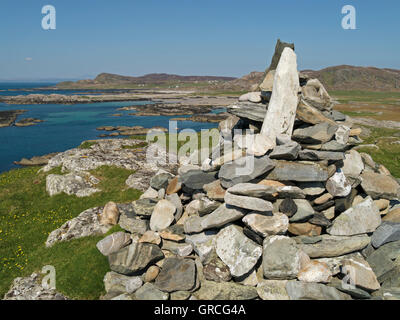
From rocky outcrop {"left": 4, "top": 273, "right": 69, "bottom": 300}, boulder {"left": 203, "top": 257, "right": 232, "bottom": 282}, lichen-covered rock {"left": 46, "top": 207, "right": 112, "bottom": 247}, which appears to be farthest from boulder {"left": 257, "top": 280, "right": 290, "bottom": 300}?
lichen-covered rock {"left": 46, "top": 207, "right": 112, "bottom": 247}

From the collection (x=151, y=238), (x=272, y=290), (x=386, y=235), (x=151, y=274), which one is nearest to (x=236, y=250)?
(x=272, y=290)

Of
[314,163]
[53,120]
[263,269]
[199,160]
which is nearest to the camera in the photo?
[263,269]

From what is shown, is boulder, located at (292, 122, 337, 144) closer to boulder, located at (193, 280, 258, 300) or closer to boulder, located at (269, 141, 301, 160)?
boulder, located at (269, 141, 301, 160)

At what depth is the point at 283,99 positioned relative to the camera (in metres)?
11.7

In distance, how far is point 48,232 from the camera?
49.2 ft

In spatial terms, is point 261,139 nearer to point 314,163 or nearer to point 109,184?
point 314,163

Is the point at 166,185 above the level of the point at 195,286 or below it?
above

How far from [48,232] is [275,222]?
12.5 metres

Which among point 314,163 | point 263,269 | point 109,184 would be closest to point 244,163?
point 314,163

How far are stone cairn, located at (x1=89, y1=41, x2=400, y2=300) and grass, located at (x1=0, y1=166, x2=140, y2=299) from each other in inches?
36.4

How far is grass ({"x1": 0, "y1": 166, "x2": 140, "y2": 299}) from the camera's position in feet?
36.4
